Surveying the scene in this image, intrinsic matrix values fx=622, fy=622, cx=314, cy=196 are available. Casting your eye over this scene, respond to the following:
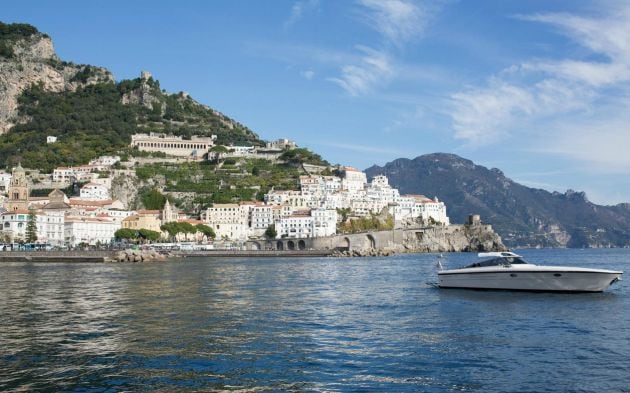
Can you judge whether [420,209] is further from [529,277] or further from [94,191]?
[529,277]

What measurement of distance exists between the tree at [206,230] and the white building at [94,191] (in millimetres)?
22643

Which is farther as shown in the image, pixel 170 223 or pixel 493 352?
pixel 170 223

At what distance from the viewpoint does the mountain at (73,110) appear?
135625 millimetres

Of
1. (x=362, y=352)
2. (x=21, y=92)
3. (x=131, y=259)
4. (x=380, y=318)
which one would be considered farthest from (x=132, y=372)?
(x=21, y=92)

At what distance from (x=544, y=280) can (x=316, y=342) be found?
1600 cm

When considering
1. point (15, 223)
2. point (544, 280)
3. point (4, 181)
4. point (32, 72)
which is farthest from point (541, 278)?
point (32, 72)

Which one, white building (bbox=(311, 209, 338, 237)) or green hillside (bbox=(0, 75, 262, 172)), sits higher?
green hillside (bbox=(0, 75, 262, 172))

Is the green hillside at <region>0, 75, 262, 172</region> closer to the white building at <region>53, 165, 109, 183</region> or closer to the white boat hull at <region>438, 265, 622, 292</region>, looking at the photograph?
the white building at <region>53, 165, 109, 183</region>

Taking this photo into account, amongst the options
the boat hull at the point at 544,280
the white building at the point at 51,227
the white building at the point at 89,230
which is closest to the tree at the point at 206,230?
the white building at the point at 89,230

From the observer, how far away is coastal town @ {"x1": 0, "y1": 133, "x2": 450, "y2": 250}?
307ft

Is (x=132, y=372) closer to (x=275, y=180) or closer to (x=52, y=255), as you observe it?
(x=52, y=255)

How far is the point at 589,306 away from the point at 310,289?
14.6m

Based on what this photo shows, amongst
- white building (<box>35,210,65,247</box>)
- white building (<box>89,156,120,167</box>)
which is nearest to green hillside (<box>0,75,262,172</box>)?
white building (<box>89,156,120,167</box>)

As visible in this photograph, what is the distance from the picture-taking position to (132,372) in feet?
46.1
